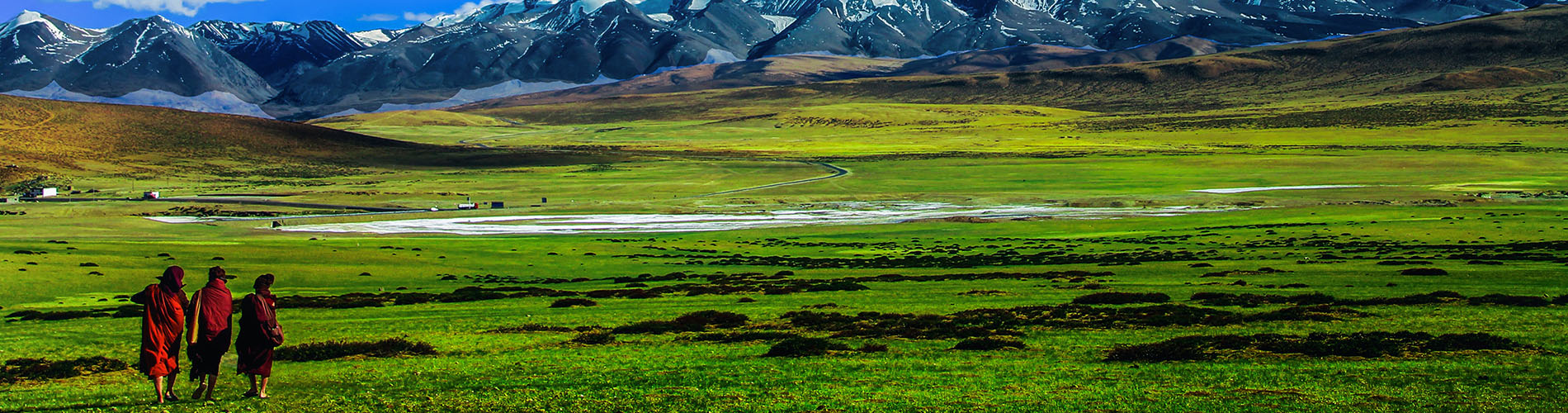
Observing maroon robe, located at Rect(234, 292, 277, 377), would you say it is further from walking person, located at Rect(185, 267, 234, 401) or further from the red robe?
the red robe

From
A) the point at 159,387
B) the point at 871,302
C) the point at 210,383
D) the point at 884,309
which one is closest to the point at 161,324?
the point at 159,387

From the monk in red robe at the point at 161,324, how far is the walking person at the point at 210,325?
9.8 inches

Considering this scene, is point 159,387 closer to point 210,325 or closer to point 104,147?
point 210,325

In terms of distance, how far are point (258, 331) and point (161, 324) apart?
145 cm

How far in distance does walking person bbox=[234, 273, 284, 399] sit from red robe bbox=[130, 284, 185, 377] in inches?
38.3

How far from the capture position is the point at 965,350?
2527cm

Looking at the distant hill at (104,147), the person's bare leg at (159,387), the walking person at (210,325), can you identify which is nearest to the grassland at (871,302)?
the person's bare leg at (159,387)

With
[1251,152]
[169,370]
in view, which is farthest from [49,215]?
[1251,152]

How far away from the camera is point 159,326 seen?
59.5ft

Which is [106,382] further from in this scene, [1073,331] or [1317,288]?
[1317,288]

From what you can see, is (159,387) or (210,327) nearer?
(210,327)

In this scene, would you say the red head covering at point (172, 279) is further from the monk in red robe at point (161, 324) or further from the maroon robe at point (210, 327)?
the maroon robe at point (210, 327)

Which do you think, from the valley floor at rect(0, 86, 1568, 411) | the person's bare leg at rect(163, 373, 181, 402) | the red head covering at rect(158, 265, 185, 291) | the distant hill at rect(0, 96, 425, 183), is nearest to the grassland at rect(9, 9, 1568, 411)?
the valley floor at rect(0, 86, 1568, 411)

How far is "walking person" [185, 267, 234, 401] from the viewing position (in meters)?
18.1
